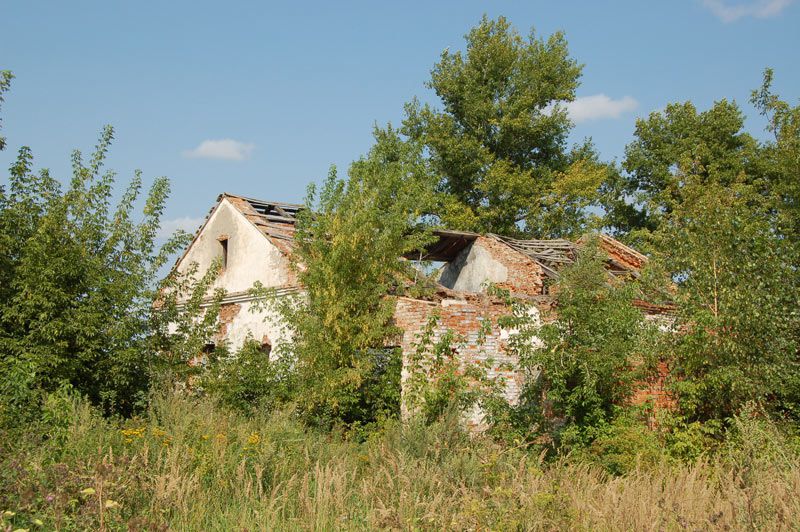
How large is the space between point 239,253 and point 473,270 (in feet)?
22.4

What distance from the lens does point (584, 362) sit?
959 cm

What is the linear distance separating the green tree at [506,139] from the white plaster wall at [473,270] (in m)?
5.07

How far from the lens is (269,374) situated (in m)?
13.3

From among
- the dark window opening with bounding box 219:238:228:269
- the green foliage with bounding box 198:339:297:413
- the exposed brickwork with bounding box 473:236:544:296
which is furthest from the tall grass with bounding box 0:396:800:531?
the dark window opening with bounding box 219:238:228:269

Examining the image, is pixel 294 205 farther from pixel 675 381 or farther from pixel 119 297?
pixel 675 381

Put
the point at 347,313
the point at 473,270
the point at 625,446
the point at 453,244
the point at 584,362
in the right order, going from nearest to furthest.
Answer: the point at 625,446
the point at 584,362
the point at 347,313
the point at 473,270
the point at 453,244

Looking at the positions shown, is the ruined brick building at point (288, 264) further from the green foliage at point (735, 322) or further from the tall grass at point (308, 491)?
the tall grass at point (308, 491)

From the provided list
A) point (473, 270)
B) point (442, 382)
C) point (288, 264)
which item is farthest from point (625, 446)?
point (473, 270)

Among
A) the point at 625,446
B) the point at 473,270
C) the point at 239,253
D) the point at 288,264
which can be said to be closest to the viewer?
the point at 625,446

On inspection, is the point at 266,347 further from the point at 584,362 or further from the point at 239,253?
the point at 584,362

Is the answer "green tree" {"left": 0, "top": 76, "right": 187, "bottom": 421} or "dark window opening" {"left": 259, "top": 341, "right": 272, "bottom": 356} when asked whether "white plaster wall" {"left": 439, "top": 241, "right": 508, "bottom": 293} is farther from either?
"green tree" {"left": 0, "top": 76, "right": 187, "bottom": 421}

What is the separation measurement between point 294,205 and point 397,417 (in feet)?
33.2

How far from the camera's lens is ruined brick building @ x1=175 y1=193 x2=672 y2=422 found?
14.1 metres

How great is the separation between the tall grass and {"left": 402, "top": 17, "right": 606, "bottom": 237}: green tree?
19703 mm
